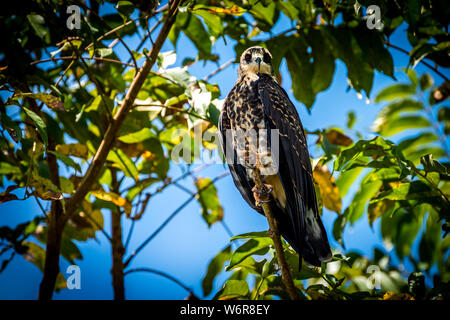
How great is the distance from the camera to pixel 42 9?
235 centimetres

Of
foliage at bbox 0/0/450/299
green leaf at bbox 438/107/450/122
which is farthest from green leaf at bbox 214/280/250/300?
green leaf at bbox 438/107/450/122

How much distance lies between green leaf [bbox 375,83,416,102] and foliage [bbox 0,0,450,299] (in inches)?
51.2

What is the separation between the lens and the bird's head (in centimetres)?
318

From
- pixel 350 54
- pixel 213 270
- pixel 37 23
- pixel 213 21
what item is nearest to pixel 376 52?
pixel 350 54

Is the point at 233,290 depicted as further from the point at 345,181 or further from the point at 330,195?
the point at 345,181

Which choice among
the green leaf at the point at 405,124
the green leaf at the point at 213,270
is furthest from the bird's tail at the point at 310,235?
the green leaf at the point at 405,124

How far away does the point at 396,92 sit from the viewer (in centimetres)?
485

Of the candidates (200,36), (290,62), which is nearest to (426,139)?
(290,62)

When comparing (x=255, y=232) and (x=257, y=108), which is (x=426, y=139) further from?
(x=255, y=232)

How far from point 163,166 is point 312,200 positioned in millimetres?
1236

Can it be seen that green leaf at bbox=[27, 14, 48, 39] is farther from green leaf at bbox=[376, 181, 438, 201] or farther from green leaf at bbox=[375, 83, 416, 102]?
green leaf at bbox=[375, 83, 416, 102]

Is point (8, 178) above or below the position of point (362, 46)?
below

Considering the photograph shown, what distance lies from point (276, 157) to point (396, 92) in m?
2.76
